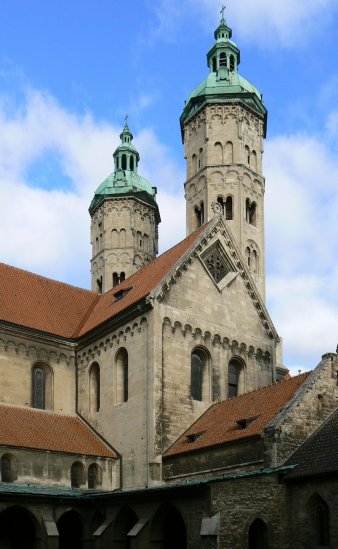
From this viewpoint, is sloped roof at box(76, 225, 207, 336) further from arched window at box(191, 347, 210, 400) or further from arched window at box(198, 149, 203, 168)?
arched window at box(198, 149, 203, 168)

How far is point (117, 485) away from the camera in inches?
1430

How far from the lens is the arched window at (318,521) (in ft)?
79.2

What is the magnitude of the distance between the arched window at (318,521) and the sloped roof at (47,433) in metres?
14.2

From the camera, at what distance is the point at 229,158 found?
2328 inches

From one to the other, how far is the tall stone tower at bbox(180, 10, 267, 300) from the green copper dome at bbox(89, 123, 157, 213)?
9.46m

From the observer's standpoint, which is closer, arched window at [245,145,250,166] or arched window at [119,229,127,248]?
arched window at [245,145,250,166]

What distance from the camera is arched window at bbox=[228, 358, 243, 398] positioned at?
39094mm

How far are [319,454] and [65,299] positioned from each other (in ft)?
78.1

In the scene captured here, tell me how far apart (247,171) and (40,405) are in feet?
90.6

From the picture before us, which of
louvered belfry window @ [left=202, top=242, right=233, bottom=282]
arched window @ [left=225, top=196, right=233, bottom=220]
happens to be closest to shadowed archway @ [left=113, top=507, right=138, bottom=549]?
louvered belfry window @ [left=202, top=242, right=233, bottom=282]

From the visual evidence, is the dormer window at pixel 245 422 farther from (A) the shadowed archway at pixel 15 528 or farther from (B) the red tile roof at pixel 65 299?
(A) the shadowed archway at pixel 15 528

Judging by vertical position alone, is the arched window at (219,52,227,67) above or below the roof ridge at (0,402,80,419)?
above

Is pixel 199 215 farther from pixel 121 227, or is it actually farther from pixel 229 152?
pixel 121 227

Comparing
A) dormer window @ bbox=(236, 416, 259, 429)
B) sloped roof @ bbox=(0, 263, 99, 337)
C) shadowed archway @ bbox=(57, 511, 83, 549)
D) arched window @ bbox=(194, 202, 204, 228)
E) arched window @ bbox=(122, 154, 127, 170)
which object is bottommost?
shadowed archway @ bbox=(57, 511, 83, 549)
